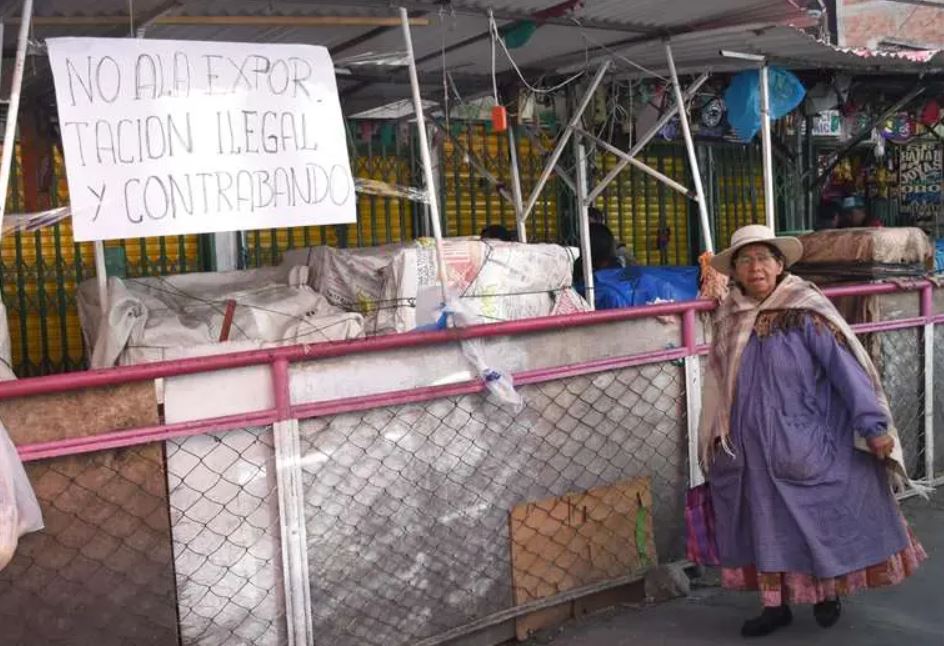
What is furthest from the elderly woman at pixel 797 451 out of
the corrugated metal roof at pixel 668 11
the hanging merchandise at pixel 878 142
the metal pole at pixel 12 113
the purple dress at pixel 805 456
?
the hanging merchandise at pixel 878 142

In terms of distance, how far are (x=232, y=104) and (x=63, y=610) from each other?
184 centimetres

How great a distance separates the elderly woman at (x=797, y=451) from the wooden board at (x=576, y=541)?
0.56m

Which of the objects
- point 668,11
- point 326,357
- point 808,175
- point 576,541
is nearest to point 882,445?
point 576,541

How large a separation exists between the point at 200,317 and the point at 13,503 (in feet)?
6.40

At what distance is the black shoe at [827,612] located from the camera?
4.32 meters

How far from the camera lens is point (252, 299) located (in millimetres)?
4988

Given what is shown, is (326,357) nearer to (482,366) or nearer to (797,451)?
(482,366)

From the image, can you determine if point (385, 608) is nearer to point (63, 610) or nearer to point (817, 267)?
point (63, 610)

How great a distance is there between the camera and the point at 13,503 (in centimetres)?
294

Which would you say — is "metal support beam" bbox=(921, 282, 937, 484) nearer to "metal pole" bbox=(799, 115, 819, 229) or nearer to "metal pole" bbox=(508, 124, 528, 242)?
"metal pole" bbox=(508, 124, 528, 242)

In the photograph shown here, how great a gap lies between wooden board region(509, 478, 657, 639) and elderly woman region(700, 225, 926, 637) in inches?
22.0

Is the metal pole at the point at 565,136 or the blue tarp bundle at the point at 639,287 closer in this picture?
the metal pole at the point at 565,136

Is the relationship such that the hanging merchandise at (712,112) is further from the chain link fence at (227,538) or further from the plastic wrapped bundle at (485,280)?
the chain link fence at (227,538)

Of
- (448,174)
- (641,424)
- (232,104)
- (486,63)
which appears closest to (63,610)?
(232,104)
